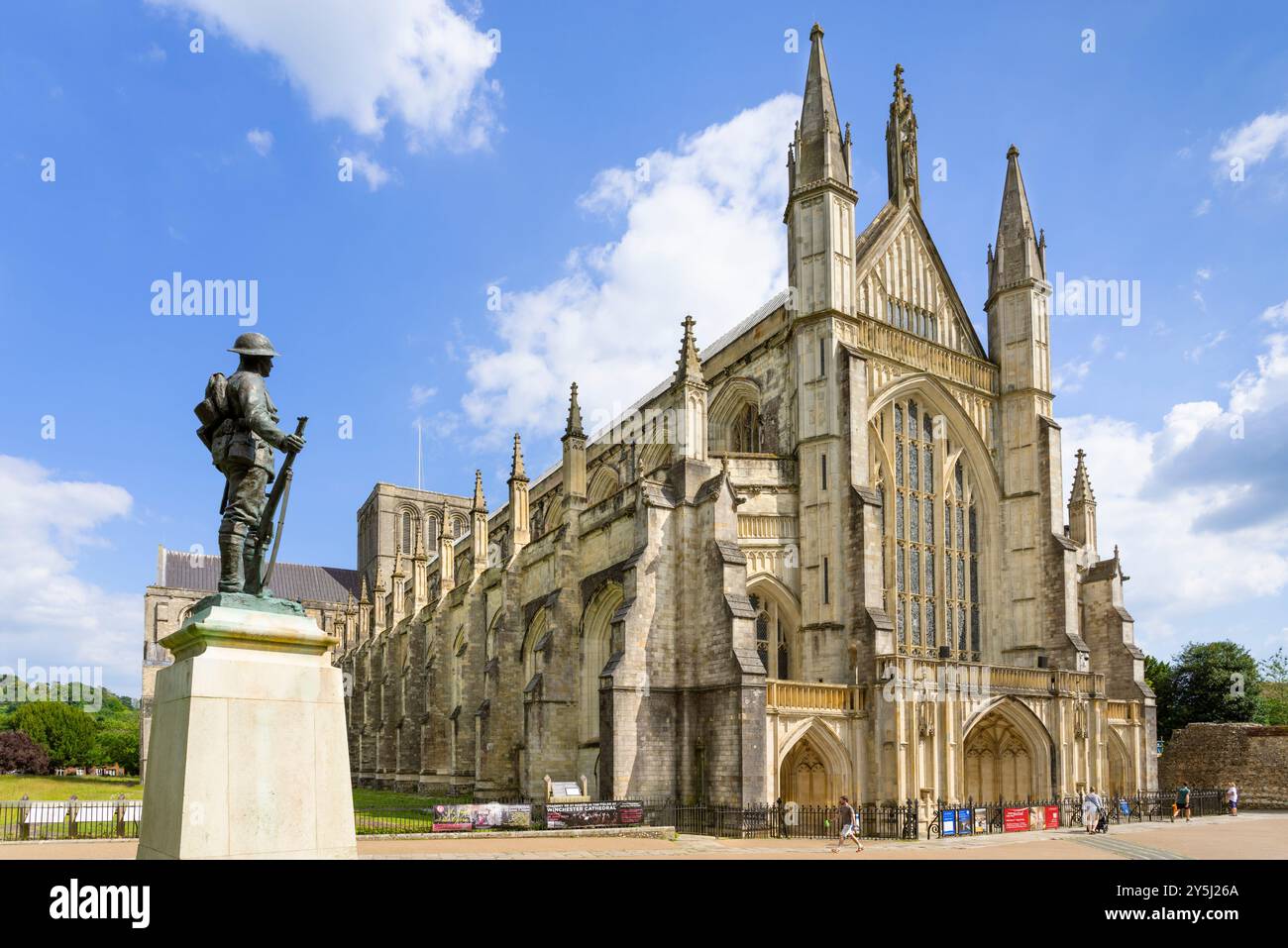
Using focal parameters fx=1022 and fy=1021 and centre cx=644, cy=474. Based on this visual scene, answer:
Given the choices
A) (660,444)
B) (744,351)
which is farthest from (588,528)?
(744,351)

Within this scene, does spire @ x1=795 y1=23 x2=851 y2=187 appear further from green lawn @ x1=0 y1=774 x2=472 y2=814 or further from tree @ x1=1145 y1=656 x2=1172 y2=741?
tree @ x1=1145 y1=656 x2=1172 y2=741

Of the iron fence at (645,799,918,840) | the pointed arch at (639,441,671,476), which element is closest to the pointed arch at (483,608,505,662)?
the pointed arch at (639,441,671,476)

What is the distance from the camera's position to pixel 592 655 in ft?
103

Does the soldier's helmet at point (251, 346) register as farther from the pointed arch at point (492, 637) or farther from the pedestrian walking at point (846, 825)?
the pointed arch at point (492, 637)

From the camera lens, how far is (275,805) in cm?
689

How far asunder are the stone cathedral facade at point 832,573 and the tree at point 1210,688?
14422mm

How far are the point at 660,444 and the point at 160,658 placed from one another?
2407 inches

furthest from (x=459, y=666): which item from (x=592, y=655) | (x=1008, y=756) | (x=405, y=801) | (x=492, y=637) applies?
(x=1008, y=756)

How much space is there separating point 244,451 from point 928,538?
2830 cm

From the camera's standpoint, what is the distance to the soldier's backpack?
759 centimetres

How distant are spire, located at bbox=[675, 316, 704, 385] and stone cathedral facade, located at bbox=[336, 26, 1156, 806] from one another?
14 cm
